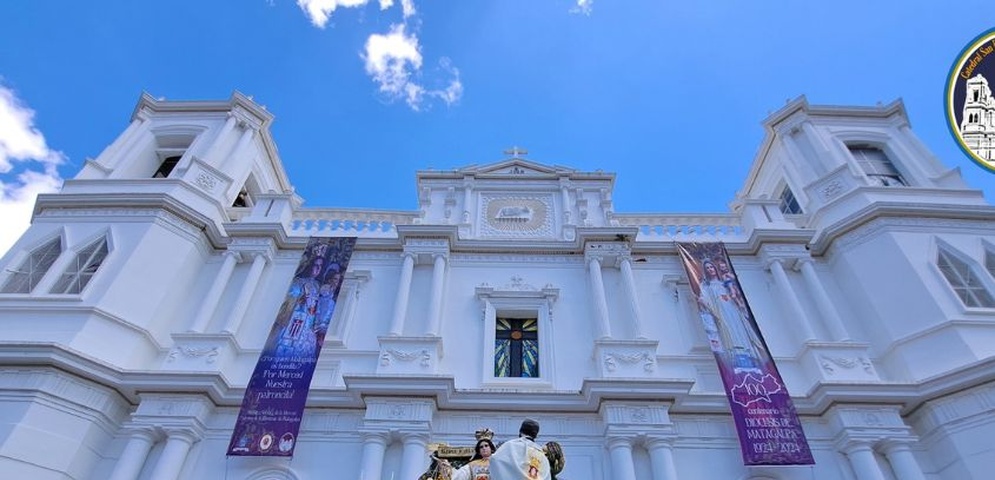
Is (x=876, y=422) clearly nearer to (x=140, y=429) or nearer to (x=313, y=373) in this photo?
(x=313, y=373)

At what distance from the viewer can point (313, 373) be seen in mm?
10117

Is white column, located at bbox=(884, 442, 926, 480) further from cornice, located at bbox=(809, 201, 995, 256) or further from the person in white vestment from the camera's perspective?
the person in white vestment

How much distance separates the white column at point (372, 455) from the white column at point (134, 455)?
360cm

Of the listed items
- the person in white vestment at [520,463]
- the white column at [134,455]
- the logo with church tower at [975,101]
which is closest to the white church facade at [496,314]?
the white column at [134,455]

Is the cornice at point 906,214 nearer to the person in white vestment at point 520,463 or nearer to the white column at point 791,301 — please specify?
the white column at point 791,301

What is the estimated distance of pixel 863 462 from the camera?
8.91 m

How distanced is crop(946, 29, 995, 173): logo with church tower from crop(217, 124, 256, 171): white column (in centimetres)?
1575

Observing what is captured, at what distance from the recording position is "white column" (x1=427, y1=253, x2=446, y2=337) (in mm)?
10909

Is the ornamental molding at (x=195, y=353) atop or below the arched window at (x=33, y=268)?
below

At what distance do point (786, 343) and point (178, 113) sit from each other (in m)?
16.5

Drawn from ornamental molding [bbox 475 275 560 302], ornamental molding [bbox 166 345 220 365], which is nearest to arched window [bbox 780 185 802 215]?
ornamental molding [bbox 475 275 560 302]

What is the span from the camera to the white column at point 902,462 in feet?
28.9

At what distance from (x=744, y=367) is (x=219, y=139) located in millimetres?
13563

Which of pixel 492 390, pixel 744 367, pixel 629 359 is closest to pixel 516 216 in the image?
pixel 629 359
